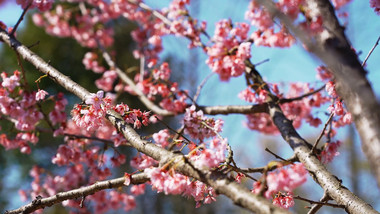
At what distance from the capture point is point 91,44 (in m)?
5.72

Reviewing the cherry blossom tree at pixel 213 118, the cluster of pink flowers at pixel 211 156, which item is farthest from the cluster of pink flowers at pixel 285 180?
the cluster of pink flowers at pixel 211 156

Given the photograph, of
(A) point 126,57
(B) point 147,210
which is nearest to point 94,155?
(B) point 147,210

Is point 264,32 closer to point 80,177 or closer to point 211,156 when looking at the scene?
point 211,156

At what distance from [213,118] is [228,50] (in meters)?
0.94

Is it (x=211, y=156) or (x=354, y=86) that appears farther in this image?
(x=211, y=156)

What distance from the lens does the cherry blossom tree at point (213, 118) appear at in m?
1.15

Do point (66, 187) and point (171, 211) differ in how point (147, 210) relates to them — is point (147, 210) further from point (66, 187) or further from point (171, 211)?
point (66, 187)

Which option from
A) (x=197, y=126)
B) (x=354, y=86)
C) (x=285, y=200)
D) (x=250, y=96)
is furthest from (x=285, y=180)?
(x=250, y=96)

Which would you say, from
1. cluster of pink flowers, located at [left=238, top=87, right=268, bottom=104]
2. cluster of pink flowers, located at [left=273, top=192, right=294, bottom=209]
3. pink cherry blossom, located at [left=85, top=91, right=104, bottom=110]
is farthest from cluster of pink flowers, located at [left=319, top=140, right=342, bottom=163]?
pink cherry blossom, located at [left=85, top=91, right=104, bottom=110]

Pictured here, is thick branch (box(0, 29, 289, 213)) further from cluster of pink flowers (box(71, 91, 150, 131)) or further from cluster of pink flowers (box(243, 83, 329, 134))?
cluster of pink flowers (box(243, 83, 329, 134))

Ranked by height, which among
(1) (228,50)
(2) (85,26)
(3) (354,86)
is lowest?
(3) (354,86)

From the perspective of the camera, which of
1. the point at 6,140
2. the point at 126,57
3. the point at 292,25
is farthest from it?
the point at 126,57

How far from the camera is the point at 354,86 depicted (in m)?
1.03

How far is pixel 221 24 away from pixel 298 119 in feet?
4.16
